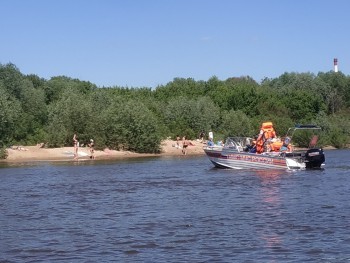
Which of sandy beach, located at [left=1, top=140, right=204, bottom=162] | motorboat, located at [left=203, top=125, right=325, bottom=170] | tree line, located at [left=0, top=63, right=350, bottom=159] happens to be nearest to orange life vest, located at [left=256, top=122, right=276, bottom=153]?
motorboat, located at [left=203, top=125, right=325, bottom=170]

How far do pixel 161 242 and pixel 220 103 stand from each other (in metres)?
101

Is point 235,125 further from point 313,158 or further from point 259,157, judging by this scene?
point 259,157

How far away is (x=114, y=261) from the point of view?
15531 mm

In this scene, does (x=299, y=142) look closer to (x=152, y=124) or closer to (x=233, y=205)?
(x=152, y=124)

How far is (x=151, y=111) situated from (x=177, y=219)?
6492 cm

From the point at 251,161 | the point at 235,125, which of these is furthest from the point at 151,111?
the point at 251,161

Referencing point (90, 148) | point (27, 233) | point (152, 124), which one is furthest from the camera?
point (152, 124)

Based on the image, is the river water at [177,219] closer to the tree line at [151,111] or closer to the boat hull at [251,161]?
the boat hull at [251,161]

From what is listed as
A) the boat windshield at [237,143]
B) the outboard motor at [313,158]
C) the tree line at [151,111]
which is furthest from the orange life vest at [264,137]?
the tree line at [151,111]

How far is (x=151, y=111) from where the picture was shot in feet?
284

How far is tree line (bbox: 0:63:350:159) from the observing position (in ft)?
228

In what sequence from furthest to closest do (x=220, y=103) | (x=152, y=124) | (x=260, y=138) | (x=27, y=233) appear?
(x=220, y=103)
(x=152, y=124)
(x=260, y=138)
(x=27, y=233)

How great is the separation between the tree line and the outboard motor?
29295mm

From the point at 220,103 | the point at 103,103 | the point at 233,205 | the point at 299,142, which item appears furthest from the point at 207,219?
the point at 220,103
